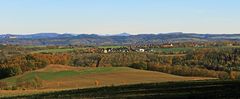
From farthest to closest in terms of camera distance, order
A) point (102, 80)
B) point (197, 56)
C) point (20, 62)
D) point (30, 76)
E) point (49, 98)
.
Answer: point (197, 56) < point (20, 62) < point (30, 76) < point (102, 80) < point (49, 98)

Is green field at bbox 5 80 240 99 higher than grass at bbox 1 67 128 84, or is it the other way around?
green field at bbox 5 80 240 99

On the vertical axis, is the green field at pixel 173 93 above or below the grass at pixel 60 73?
above

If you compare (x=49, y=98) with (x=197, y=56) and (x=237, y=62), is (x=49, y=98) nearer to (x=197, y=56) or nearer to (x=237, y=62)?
(x=237, y=62)

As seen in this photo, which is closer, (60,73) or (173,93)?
(173,93)

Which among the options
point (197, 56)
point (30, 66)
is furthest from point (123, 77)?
point (197, 56)

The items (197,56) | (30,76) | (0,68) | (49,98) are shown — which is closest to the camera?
(49,98)

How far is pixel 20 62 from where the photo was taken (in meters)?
120

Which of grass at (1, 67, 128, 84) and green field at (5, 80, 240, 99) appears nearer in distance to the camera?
green field at (5, 80, 240, 99)

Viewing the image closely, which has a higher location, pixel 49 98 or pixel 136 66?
pixel 49 98

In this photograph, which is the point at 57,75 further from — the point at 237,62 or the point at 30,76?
the point at 237,62

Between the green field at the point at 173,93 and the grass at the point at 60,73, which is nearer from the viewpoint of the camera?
the green field at the point at 173,93

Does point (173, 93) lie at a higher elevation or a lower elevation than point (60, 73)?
higher

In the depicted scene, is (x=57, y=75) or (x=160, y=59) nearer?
(x=57, y=75)

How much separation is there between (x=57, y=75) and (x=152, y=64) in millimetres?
30763
